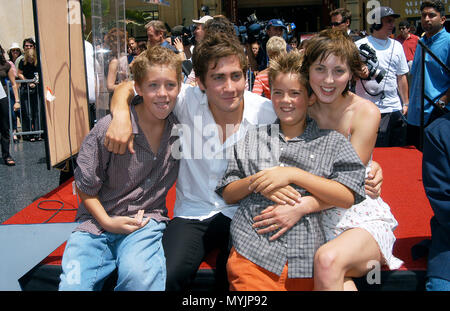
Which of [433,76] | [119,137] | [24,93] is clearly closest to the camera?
[119,137]

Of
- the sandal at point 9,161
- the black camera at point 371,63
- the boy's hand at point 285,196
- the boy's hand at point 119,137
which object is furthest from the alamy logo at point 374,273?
the sandal at point 9,161

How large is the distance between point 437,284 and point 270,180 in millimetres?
826

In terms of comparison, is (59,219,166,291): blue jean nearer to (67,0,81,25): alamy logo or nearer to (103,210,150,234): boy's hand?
(103,210,150,234): boy's hand

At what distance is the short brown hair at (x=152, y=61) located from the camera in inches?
85.6

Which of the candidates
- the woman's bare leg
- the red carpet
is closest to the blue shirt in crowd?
the red carpet

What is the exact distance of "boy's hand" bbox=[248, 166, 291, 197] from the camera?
6.15 ft

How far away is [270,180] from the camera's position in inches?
73.7

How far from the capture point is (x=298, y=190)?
195 centimetres

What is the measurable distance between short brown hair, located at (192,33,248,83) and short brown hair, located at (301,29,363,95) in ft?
1.15

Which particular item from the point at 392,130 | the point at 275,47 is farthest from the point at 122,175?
the point at 392,130

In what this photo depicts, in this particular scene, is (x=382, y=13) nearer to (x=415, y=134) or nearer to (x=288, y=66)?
(x=415, y=134)

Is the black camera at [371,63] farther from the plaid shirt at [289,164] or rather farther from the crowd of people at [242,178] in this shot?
the plaid shirt at [289,164]

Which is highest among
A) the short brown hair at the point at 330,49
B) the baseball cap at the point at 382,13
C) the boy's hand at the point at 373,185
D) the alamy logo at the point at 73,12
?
the baseball cap at the point at 382,13

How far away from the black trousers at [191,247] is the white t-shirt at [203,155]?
6cm
